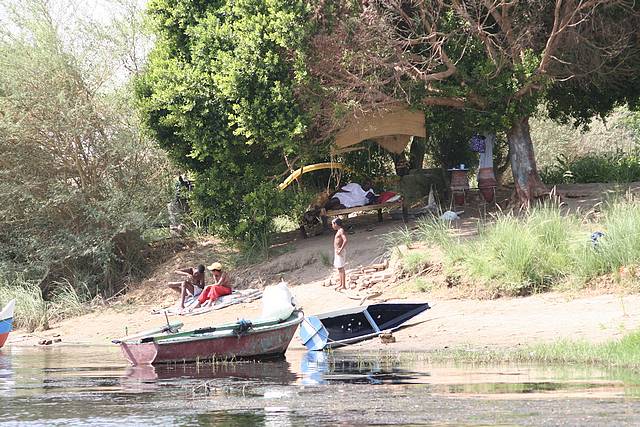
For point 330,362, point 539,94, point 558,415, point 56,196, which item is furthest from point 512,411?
point 56,196

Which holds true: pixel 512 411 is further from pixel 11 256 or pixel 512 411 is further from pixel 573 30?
pixel 11 256

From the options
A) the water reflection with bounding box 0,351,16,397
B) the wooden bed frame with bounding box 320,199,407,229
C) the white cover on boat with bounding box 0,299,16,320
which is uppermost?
the wooden bed frame with bounding box 320,199,407,229

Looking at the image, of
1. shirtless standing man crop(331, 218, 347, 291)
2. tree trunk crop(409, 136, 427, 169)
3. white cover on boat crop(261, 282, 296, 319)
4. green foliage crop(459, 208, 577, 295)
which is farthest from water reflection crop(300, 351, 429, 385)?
tree trunk crop(409, 136, 427, 169)

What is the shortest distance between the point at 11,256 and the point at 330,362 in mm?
13030

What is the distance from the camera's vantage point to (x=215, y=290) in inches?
840

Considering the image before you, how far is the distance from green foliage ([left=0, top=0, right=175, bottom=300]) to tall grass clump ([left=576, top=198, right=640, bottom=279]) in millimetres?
11207

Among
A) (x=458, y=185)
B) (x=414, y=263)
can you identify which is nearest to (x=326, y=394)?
(x=414, y=263)

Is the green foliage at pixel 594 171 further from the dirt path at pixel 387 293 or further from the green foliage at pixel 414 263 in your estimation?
the green foliage at pixel 414 263

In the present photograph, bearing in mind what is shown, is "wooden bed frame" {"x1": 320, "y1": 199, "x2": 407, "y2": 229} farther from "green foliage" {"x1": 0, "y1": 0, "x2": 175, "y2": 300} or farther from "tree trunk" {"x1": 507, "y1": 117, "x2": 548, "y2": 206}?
"green foliage" {"x1": 0, "y1": 0, "x2": 175, "y2": 300}

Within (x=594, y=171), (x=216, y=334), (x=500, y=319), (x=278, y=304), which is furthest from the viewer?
(x=594, y=171)

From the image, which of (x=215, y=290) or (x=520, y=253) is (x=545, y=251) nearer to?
(x=520, y=253)

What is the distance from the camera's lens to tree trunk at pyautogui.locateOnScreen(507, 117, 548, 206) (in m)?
23.1

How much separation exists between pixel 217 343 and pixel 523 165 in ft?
31.6

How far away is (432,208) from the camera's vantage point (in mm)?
24344
